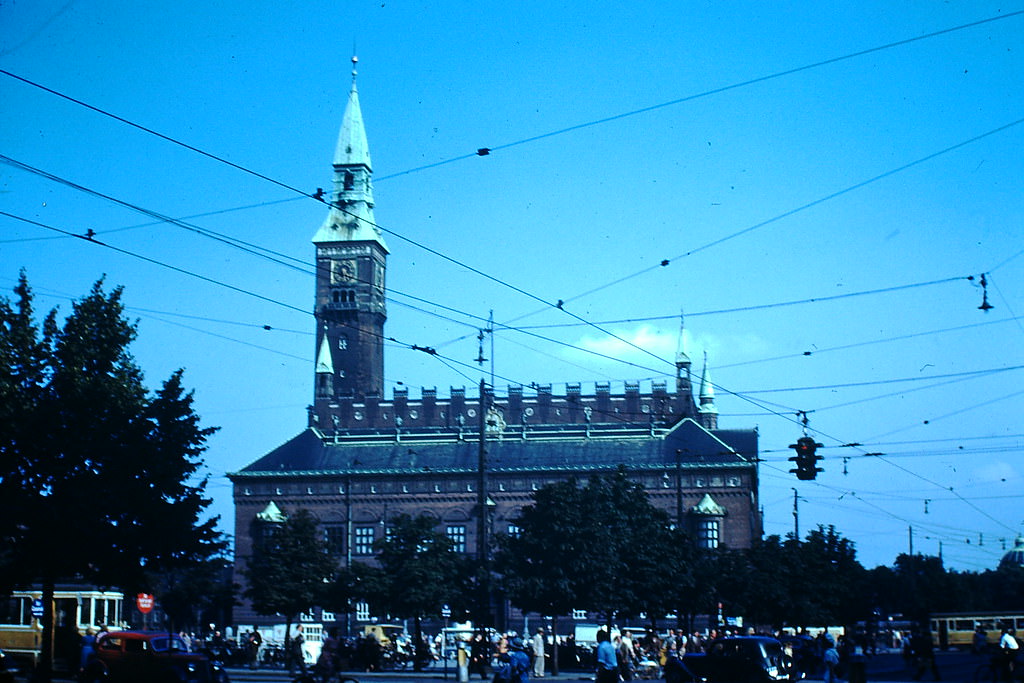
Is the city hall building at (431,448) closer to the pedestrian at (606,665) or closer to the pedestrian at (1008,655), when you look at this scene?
the pedestrian at (1008,655)

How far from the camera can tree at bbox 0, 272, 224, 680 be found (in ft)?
108

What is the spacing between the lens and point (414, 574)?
58.0m

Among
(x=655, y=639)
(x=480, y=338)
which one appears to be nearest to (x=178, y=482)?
(x=480, y=338)

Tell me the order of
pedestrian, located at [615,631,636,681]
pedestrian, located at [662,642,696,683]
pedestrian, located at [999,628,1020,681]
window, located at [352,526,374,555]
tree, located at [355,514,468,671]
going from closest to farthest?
1. pedestrian, located at [662,642,696,683]
2. pedestrian, located at [999,628,1020,681]
3. pedestrian, located at [615,631,636,681]
4. tree, located at [355,514,468,671]
5. window, located at [352,526,374,555]

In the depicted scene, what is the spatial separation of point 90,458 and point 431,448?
7129cm

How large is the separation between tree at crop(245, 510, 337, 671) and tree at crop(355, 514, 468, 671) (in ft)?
9.20

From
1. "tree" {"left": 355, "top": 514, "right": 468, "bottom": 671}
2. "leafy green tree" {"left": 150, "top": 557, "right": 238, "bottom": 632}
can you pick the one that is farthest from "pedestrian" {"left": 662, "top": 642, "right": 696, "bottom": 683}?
"leafy green tree" {"left": 150, "top": 557, "right": 238, "bottom": 632}

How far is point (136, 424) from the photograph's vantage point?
34781mm

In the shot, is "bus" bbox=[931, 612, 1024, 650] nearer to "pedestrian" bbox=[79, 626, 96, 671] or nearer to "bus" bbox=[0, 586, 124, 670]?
"bus" bbox=[0, 586, 124, 670]

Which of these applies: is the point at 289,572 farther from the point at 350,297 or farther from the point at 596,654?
the point at 350,297

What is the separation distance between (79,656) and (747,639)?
18737mm

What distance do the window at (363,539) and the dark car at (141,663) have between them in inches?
2897

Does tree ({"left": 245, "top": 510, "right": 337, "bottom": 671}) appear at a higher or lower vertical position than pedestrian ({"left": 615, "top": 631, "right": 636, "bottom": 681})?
higher

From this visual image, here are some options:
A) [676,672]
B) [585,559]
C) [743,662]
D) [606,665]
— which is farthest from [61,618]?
[743,662]
